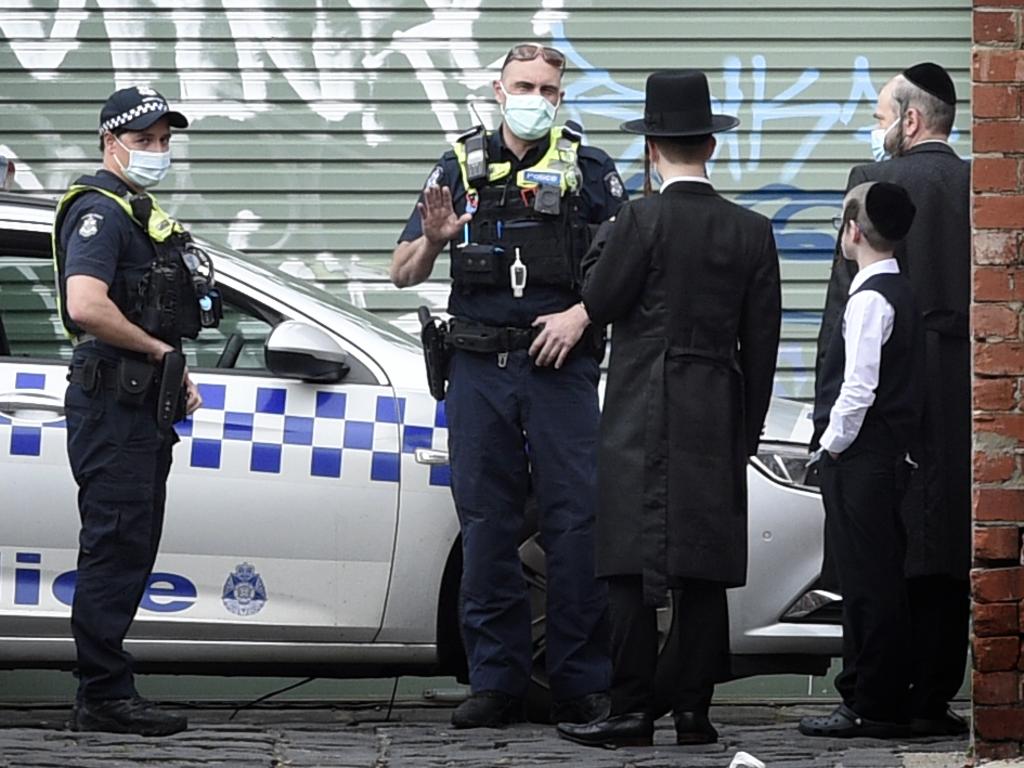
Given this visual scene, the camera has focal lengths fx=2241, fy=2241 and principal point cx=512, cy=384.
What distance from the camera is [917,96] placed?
6.38 m

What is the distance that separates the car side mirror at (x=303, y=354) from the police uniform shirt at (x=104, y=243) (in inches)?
19.7

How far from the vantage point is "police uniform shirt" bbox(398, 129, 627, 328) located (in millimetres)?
6406

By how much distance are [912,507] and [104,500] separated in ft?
7.33

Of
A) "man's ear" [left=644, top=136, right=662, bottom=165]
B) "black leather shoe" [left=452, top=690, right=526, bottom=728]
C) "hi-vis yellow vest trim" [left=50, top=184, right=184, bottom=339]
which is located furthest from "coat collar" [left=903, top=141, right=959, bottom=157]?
"hi-vis yellow vest trim" [left=50, top=184, right=184, bottom=339]

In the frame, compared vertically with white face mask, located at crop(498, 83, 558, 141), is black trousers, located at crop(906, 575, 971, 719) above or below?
below

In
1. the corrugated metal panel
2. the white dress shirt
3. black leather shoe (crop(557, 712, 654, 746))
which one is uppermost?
the corrugated metal panel

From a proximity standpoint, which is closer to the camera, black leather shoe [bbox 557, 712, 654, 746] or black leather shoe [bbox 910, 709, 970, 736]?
black leather shoe [bbox 557, 712, 654, 746]

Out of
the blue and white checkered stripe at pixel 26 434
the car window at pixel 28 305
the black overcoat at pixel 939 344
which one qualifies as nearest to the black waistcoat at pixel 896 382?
the black overcoat at pixel 939 344

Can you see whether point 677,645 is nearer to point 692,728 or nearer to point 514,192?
point 692,728

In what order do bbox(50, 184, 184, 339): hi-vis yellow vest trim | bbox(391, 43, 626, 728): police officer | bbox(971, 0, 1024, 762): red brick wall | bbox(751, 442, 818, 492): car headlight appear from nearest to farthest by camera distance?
bbox(971, 0, 1024, 762): red brick wall < bbox(50, 184, 184, 339): hi-vis yellow vest trim < bbox(391, 43, 626, 728): police officer < bbox(751, 442, 818, 492): car headlight

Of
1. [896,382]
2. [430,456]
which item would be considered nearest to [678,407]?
[896,382]

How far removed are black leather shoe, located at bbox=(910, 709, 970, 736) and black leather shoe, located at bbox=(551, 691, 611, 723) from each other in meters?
0.85

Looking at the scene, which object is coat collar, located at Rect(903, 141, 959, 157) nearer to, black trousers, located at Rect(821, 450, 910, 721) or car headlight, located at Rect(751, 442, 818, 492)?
black trousers, located at Rect(821, 450, 910, 721)

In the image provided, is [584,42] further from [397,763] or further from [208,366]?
[397,763]
